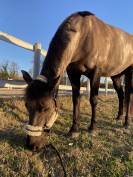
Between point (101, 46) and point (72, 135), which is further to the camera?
point (101, 46)

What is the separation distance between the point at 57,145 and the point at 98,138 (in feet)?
3.26

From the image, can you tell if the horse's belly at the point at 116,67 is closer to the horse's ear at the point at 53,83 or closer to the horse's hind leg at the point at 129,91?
the horse's hind leg at the point at 129,91

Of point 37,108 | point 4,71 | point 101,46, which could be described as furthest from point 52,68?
point 4,71

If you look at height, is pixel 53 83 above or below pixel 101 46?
below

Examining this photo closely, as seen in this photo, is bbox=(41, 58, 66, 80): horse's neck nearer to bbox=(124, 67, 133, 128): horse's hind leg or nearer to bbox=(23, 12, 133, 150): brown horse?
bbox=(23, 12, 133, 150): brown horse

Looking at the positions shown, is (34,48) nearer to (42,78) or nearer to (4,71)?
(42,78)

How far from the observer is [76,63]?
6414mm

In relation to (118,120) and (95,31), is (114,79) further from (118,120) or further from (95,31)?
(95,31)

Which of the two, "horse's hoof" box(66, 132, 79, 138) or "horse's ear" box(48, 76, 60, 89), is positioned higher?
"horse's ear" box(48, 76, 60, 89)

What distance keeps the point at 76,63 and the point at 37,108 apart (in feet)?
5.38

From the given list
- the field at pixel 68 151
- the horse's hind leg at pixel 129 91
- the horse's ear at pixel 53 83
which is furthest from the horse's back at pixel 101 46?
the field at pixel 68 151

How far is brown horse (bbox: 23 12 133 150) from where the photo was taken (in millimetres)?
5070

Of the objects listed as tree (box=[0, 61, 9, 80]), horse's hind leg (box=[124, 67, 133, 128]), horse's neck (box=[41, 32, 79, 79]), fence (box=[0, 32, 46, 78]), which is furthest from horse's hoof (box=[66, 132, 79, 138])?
tree (box=[0, 61, 9, 80])

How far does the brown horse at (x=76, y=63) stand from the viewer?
5070 mm
